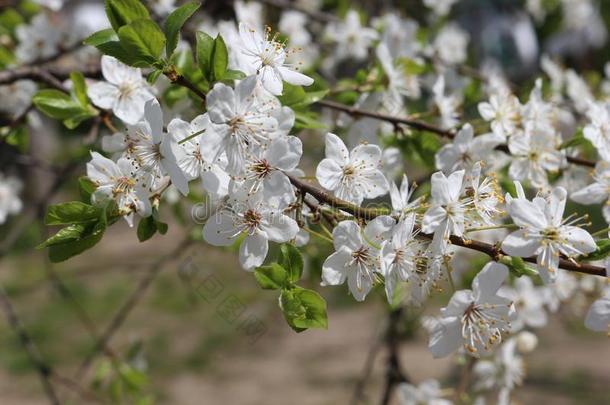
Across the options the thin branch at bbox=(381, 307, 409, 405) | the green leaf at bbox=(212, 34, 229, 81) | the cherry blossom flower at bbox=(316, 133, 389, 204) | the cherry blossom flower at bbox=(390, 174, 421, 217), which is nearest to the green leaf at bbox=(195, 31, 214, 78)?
the green leaf at bbox=(212, 34, 229, 81)

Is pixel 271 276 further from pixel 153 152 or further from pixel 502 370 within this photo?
pixel 502 370

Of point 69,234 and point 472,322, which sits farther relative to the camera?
point 472,322

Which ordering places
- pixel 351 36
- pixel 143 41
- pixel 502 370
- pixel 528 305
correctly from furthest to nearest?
1. pixel 351 36
2. pixel 528 305
3. pixel 502 370
4. pixel 143 41

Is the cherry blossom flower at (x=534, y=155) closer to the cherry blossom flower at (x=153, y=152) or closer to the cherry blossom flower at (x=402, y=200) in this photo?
the cherry blossom flower at (x=402, y=200)

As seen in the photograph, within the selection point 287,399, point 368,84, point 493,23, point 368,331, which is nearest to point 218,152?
point 368,84

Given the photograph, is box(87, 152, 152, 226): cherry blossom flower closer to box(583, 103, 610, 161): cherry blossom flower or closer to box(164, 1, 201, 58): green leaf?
box(164, 1, 201, 58): green leaf

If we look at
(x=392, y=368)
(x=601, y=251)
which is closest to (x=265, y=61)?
(x=601, y=251)

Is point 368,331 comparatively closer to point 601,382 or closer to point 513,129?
point 601,382
